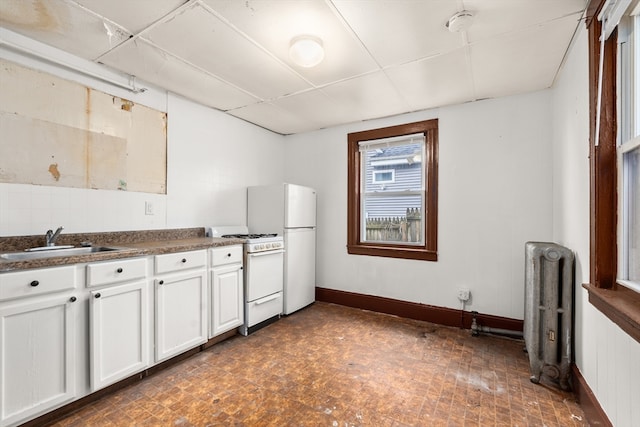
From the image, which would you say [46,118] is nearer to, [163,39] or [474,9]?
[163,39]

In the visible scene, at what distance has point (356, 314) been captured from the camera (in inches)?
136

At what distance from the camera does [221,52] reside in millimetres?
2127

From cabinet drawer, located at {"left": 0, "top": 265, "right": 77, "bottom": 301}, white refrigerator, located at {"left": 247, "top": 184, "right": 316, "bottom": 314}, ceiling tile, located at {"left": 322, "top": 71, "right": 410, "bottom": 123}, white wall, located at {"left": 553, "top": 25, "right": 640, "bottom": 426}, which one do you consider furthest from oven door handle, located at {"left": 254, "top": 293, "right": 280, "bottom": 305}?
white wall, located at {"left": 553, "top": 25, "right": 640, "bottom": 426}

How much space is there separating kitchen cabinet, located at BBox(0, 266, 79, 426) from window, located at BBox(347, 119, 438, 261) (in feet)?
9.18

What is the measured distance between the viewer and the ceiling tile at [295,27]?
1.66m

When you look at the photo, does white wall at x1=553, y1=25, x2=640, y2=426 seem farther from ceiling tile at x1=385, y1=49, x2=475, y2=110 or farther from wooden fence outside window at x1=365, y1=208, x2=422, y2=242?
wooden fence outside window at x1=365, y1=208, x2=422, y2=242

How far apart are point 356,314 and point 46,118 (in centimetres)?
337

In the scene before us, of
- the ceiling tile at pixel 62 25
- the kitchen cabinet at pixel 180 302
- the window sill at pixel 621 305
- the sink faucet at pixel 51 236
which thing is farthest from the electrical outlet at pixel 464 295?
the ceiling tile at pixel 62 25

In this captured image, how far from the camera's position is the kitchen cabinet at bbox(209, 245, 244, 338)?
8.36 feet

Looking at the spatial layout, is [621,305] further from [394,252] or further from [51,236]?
[51,236]

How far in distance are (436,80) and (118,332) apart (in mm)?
3159

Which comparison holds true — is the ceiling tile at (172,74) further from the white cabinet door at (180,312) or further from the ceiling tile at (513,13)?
the ceiling tile at (513,13)

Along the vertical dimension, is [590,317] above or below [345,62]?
below

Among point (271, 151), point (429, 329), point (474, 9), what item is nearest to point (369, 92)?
point (474, 9)
